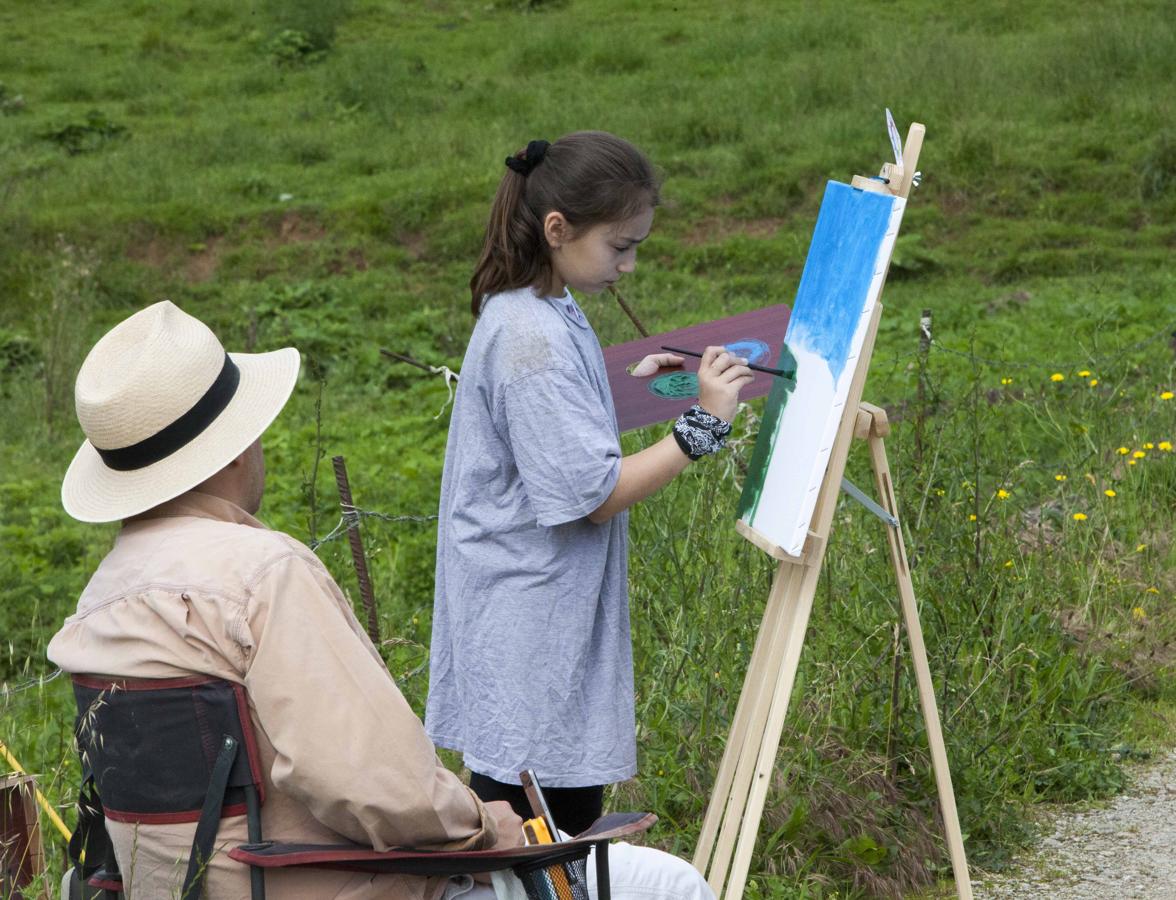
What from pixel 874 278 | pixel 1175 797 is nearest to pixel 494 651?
pixel 874 278

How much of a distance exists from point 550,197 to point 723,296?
24.3 ft

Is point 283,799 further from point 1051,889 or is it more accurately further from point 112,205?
point 112,205

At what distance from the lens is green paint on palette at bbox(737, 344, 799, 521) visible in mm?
2871

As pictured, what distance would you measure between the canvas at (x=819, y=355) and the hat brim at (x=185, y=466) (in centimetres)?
98

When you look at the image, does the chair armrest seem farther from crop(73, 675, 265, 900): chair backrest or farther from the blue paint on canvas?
the blue paint on canvas

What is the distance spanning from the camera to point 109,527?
6.73m

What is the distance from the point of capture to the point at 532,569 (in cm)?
250

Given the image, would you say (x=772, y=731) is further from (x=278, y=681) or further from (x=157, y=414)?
(x=157, y=414)

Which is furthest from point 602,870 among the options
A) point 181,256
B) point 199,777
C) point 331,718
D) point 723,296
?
point 181,256

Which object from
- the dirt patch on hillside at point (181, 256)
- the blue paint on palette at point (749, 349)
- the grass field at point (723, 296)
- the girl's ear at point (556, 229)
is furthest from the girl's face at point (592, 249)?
the dirt patch on hillside at point (181, 256)

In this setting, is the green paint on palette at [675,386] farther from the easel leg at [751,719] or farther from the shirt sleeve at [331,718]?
the shirt sleeve at [331,718]

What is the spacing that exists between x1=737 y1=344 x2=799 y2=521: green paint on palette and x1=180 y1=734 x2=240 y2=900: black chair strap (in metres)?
1.31

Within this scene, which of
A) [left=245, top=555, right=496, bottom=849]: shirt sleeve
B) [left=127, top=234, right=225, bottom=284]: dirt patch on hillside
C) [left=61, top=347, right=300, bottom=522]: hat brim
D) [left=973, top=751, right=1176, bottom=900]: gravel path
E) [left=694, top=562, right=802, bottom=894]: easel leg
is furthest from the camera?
[left=127, top=234, right=225, bottom=284]: dirt patch on hillside

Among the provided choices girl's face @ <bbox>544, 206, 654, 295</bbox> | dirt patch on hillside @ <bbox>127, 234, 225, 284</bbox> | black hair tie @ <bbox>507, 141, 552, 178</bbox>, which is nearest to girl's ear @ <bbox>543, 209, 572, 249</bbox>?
girl's face @ <bbox>544, 206, 654, 295</bbox>
